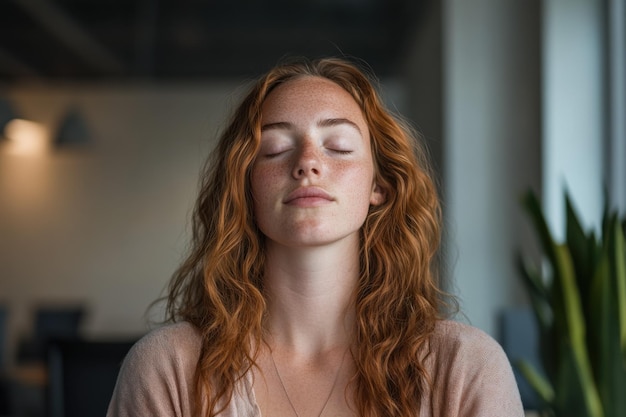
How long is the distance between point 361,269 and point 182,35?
7.10 m

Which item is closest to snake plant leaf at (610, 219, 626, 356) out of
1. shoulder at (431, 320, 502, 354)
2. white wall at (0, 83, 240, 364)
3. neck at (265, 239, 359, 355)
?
shoulder at (431, 320, 502, 354)

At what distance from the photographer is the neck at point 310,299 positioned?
5.07ft

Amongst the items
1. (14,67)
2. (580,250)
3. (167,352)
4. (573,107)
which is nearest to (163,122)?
(14,67)

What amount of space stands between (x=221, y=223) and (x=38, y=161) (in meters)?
7.84

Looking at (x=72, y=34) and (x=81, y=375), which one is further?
(x=72, y=34)

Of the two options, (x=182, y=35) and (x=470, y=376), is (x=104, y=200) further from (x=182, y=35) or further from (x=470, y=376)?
(x=470, y=376)

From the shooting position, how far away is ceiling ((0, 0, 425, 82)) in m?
7.47

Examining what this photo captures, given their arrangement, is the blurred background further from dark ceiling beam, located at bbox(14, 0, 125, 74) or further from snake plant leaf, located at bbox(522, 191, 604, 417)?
snake plant leaf, located at bbox(522, 191, 604, 417)

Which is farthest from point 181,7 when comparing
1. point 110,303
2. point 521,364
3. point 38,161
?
point 521,364

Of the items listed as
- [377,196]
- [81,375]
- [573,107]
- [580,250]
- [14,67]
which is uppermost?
[14,67]

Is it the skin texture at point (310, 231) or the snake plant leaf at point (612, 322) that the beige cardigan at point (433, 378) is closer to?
the skin texture at point (310, 231)

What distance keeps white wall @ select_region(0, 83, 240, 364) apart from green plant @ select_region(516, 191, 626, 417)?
6.82 meters

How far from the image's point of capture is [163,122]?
8930mm

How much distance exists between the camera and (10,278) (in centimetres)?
884
